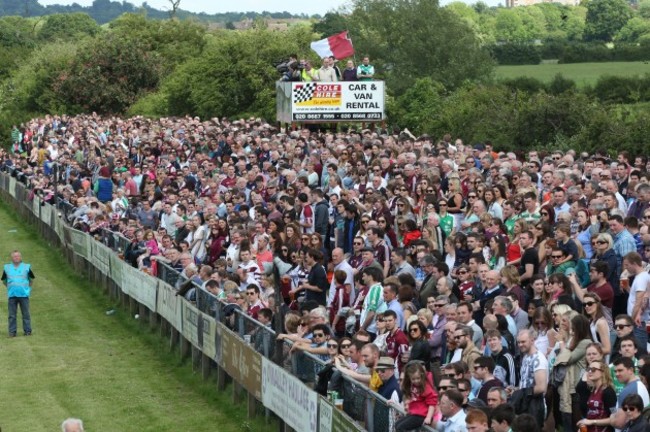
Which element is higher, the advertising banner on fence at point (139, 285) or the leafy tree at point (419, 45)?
the leafy tree at point (419, 45)

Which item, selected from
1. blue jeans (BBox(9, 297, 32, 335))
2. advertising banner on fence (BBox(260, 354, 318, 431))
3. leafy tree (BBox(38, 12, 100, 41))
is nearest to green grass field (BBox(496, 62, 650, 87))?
blue jeans (BBox(9, 297, 32, 335))

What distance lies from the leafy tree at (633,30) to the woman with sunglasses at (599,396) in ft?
339

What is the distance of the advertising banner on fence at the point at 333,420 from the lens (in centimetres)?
1374

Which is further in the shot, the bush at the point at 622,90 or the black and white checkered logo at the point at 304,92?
the bush at the point at 622,90

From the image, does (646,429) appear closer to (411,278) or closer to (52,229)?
(411,278)

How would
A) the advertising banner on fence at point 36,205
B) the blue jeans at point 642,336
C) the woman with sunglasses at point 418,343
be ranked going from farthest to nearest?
the advertising banner on fence at point 36,205 < the woman with sunglasses at point 418,343 < the blue jeans at point 642,336

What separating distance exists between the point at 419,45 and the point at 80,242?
43878 millimetres

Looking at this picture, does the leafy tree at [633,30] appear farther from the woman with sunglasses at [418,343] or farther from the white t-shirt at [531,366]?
the white t-shirt at [531,366]

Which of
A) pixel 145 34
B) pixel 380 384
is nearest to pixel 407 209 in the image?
pixel 380 384

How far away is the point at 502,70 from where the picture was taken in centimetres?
9400

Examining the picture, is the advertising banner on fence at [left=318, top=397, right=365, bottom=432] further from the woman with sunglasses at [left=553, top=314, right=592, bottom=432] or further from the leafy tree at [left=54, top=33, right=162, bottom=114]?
the leafy tree at [left=54, top=33, right=162, bottom=114]

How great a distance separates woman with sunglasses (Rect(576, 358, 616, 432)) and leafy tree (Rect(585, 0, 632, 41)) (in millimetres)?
115972

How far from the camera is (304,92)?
36.9m

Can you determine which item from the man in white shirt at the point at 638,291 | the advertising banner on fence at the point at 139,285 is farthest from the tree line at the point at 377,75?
the man in white shirt at the point at 638,291
